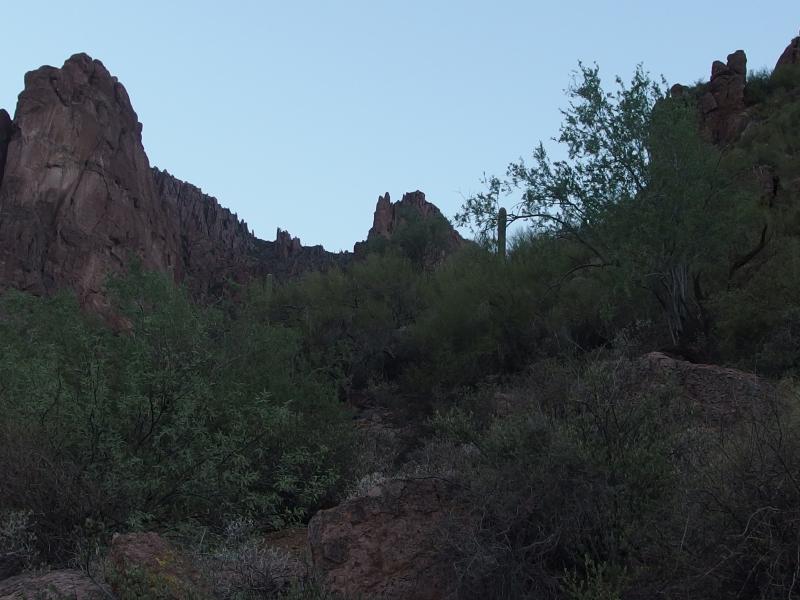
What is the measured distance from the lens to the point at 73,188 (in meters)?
48.8

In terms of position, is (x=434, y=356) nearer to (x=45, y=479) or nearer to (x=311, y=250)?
(x=45, y=479)

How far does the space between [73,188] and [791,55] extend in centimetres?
3751

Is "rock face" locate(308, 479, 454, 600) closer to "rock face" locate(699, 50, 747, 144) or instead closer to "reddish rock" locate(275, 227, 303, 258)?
"rock face" locate(699, 50, 747, 144)

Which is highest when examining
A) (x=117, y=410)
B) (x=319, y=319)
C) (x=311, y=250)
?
(x=311, y=250)

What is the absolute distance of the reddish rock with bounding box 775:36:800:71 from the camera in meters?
31.3

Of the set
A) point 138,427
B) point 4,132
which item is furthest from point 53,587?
point 4,132

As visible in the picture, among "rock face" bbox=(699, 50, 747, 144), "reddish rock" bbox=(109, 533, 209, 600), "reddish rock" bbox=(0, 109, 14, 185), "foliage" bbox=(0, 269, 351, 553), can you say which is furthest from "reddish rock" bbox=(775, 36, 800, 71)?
"reddish rock" bbox=(0, 109, 14, 185)

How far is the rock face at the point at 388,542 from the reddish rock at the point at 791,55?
98.6ft

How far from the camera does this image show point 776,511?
176 inches

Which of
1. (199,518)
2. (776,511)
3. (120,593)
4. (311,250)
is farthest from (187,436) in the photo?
(311,250)

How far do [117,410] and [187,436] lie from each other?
96 cm

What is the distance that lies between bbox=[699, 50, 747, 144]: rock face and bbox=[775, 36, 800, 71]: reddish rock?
1.37m

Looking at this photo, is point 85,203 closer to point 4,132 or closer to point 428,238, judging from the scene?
point 4,132

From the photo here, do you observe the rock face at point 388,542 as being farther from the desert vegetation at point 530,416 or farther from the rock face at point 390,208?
the rock face at point 390,208
